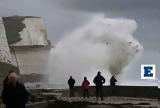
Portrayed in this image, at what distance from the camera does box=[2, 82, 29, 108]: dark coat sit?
368 inches

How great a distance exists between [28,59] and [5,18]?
428 inches

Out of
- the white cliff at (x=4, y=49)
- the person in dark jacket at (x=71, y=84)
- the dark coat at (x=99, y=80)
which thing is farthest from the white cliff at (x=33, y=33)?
the dark coat at (x=99, y=80)

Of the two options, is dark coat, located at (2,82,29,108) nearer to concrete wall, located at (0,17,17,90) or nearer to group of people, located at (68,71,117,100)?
group of people, located at (68,71,117,100)

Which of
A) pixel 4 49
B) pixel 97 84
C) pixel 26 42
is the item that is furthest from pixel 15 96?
pixel 26 42

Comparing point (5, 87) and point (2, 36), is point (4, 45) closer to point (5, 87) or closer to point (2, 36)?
point (2, 36)

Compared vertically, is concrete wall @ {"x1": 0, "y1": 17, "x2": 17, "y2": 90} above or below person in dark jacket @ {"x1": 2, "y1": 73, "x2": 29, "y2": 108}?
above

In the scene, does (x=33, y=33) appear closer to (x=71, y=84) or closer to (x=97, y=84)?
(x=71, y=84)

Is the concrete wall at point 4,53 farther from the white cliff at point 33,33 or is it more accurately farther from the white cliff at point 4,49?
the white cliff at point 33,33

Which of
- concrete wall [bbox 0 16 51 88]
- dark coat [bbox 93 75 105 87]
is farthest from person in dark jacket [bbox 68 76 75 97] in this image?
concrete wall [bbox 0 16 51 88]

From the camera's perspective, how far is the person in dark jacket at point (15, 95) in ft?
30.7

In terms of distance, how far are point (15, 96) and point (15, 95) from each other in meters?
0.02

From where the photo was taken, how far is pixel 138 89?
25.3m

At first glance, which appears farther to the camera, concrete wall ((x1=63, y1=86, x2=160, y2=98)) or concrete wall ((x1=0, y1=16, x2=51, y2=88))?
concrete wall ((x1=0, y1=16, x2=51, y2=88))

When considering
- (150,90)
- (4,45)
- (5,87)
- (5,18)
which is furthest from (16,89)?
(5,18)
